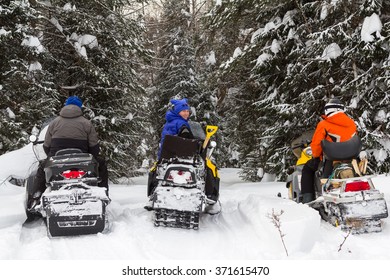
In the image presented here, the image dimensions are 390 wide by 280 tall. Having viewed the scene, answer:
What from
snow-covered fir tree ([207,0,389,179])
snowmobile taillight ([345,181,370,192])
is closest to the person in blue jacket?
snowmobile taillight ([345,181,370,192])

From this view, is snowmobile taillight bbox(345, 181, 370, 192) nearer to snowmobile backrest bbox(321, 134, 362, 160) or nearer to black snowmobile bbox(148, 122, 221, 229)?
snowmobile backrest bbox(321, 134, 362, 160)

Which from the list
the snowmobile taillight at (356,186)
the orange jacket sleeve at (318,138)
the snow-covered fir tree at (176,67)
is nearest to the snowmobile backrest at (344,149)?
the orange jacket sleeve at (318,138)

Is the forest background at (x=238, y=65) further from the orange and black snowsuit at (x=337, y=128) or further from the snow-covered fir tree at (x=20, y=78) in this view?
the orange and black snowsuit at (x=337, y=128)

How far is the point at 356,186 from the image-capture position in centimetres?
534

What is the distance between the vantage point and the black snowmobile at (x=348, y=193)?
17.2 feet

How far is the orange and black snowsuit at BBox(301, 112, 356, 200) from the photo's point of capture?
582cm

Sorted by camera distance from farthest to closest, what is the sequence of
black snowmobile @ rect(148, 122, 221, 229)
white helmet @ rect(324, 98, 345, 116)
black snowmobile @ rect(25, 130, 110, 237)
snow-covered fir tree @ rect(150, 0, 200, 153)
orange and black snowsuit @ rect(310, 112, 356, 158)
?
snow-covered fir tree @ rect(150, 0, 200, 153) < white helmet @ rect(324, 98, 345, 116) < orange and black snowsuit @ rect(310, 112, 356, 158) < black snowmobile @ rect(148, 122, 221, 229) < black snowmobile @ rect(25, 130, 110, 237)

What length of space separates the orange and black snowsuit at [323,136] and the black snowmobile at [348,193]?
116 millimetres

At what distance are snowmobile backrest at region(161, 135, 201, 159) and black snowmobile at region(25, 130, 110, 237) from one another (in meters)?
1.00

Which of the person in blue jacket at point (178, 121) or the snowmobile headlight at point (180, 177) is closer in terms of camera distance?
the snowmobile headlight at point (180, 177)

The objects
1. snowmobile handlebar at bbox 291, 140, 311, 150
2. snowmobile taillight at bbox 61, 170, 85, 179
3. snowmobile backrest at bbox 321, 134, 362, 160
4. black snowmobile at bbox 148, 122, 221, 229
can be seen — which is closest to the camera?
snowmobile taillight at bbox 61, 170, 85, 179

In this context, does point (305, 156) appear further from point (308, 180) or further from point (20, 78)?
point (20, 78)

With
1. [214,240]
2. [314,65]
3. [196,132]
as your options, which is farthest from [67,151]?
[314,65]

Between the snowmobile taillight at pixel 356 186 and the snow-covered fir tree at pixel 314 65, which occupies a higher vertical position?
the snow-covered fir tree at pixel 314 65
